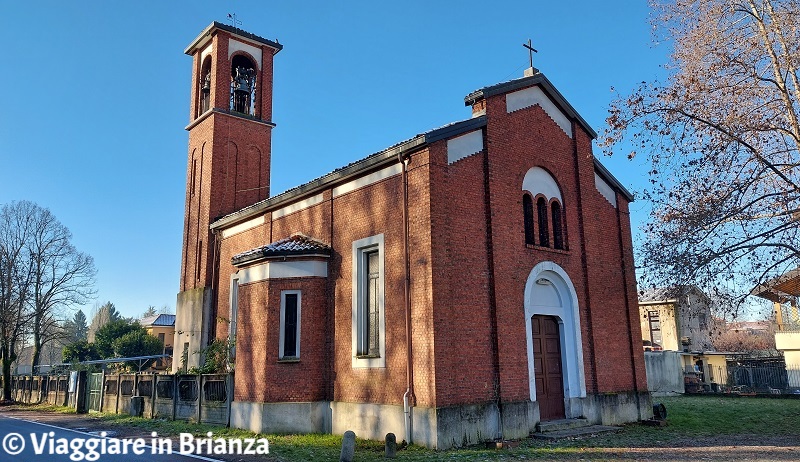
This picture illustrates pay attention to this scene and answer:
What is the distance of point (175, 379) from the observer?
18.3 meters

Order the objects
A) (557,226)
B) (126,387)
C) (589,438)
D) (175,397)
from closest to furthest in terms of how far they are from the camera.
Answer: (589,438) → (557,226) → (175,397) → (126,387)

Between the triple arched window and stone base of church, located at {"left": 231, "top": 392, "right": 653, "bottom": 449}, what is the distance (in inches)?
167

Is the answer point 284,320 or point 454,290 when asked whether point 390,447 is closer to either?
point 454,290

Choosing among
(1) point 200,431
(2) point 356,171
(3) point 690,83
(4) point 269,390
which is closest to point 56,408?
(1) point 200,431

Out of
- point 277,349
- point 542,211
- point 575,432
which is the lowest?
point 575,432

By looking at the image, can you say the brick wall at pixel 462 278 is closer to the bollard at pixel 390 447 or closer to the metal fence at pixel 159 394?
the bollard at pixel 390 447

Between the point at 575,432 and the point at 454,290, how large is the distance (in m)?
4.71

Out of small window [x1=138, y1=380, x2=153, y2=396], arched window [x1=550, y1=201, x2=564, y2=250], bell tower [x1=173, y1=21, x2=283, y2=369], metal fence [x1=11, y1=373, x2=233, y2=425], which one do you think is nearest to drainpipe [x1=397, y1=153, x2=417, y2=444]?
arched window [x1=550, y1=201, x2=564, y2=250]

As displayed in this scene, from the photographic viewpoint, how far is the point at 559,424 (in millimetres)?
14117

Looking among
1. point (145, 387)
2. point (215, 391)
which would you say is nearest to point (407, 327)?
point (215, 391)

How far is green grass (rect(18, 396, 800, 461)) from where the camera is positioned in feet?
36.3

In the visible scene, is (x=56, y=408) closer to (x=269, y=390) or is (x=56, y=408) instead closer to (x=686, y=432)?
(x=269, y=390)

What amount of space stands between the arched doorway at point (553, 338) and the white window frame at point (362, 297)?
3632mm

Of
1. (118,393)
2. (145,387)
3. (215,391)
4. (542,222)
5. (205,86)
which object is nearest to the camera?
(542,222)
